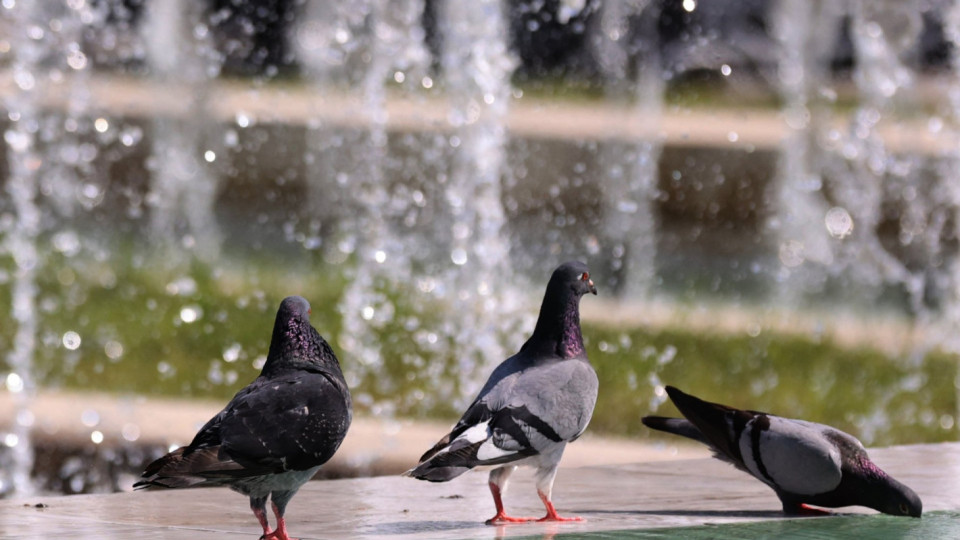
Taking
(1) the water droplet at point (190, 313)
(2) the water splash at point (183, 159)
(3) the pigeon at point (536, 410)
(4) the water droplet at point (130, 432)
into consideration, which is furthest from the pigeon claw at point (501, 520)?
(2) the water splash at point (183, 159)

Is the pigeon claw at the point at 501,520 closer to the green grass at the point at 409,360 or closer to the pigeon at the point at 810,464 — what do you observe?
the pigeon at the point at 810,464

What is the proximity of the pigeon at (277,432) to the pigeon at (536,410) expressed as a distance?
31 cm

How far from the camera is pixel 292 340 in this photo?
13.5 feet

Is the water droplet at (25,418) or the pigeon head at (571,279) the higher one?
the water droplet at (25,418)

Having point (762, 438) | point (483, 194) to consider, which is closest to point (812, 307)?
point (483, 194)

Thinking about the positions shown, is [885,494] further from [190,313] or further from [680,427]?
[190,313]

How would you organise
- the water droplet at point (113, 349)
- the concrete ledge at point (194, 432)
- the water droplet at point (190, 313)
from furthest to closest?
the water droplet at point (190, 313), the water droplet at point (113, 349), the concrete ledge at point (194, 432)

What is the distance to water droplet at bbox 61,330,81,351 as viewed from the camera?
9922 mm

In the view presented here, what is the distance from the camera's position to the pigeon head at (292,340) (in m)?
4.12

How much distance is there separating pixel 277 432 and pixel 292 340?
1.08ft

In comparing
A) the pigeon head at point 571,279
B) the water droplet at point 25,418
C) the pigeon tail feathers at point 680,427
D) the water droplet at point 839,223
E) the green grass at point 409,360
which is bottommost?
the pigeon tail feathers at point 680,427

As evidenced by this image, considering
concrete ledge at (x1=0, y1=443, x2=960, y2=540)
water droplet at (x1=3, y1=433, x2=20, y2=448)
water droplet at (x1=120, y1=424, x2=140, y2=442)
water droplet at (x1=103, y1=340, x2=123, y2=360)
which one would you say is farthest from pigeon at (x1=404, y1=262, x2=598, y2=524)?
water droplet at (x1=103, y1=340, x2=123, y2=360)

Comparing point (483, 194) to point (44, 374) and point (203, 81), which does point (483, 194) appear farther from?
point (44, 374)

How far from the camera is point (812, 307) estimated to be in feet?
38.1
